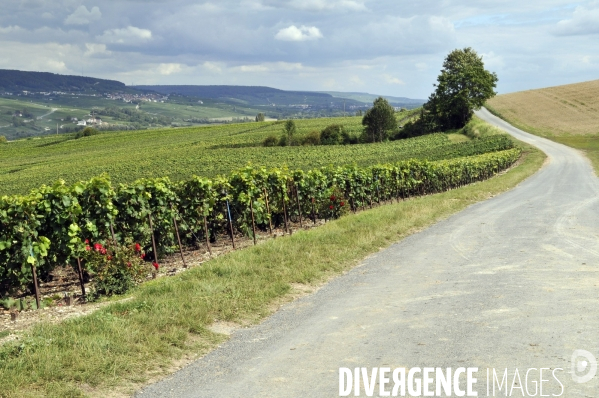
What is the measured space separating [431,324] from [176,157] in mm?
75022

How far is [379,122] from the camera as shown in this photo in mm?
96000

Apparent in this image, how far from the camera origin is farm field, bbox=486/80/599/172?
81.2 meters

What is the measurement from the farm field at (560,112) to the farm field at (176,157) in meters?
14.7

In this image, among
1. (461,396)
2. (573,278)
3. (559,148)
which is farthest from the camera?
(559,148)

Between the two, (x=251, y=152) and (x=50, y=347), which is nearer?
(x=50, y=347)

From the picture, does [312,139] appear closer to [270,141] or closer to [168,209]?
[270,141]

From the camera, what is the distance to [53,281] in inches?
555

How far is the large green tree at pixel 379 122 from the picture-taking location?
9538 cm

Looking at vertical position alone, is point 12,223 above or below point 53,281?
above

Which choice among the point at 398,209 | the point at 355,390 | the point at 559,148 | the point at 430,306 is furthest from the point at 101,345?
the point at 559,148

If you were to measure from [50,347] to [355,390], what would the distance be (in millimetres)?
3836

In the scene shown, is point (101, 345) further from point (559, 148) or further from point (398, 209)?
point (559, 148)

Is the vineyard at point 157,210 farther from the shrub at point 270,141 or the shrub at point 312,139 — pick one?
the shrub at point 312,139

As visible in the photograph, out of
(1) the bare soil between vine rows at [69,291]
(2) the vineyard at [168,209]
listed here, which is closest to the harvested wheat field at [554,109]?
(2) the vineyard at [168,209]
